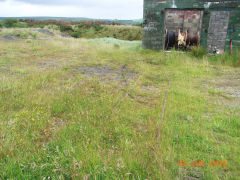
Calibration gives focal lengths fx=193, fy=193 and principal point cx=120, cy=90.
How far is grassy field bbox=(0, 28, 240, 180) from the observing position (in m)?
2.35

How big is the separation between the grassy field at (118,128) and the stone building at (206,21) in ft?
17.6

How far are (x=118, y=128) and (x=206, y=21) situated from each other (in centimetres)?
1033

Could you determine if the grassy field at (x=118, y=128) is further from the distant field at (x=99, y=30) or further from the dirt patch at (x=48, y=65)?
the distant field at (x=99, y=30)

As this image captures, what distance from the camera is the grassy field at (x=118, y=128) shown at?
235cm

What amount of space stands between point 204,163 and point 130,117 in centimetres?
166

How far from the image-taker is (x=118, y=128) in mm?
3373

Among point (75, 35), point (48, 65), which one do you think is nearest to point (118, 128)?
point (48, 65)

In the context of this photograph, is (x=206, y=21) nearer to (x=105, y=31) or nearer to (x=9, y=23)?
(x=105, y=31)

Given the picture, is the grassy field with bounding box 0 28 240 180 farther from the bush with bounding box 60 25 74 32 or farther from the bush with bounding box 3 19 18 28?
the bush with bounding box 3 19 18 28

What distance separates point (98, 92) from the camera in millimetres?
5441

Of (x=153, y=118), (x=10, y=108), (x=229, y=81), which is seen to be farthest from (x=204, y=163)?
(x=229, y=81)

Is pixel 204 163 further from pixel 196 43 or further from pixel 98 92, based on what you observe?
pixel 196 43
